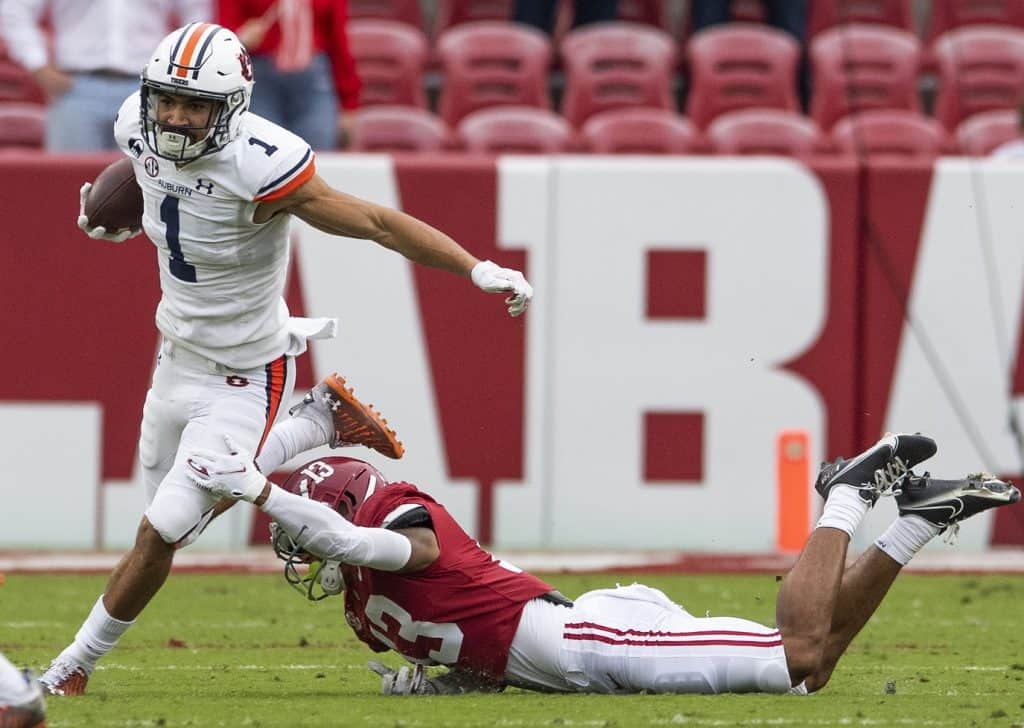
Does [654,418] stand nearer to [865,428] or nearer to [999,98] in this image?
[865,428]

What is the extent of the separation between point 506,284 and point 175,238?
0.93m

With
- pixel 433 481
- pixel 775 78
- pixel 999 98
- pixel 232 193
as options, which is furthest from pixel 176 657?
pixel 999 98

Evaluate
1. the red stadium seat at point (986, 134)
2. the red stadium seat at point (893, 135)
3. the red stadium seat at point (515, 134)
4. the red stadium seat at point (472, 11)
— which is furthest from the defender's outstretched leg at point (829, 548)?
the red stadium seat at point (472, 11)

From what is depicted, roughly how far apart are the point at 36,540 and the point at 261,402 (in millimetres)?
3405

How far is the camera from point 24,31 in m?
9.38

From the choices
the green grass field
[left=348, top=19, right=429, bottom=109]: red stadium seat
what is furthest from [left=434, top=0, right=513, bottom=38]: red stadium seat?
the green grass field

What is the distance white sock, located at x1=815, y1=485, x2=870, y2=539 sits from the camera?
5.38 metres

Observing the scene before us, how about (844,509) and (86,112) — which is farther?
(86,112)

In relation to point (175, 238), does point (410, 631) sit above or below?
below

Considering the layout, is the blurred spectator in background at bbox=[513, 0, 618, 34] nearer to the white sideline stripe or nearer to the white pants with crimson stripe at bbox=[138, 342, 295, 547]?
the white sideline stripe

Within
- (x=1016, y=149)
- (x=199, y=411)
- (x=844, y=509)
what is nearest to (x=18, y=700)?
(x=199, y=411)

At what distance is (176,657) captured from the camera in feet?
20.7

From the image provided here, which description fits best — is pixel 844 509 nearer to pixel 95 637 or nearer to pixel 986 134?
pixel 95 637

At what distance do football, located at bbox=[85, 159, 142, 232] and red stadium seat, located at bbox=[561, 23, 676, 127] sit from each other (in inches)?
201
